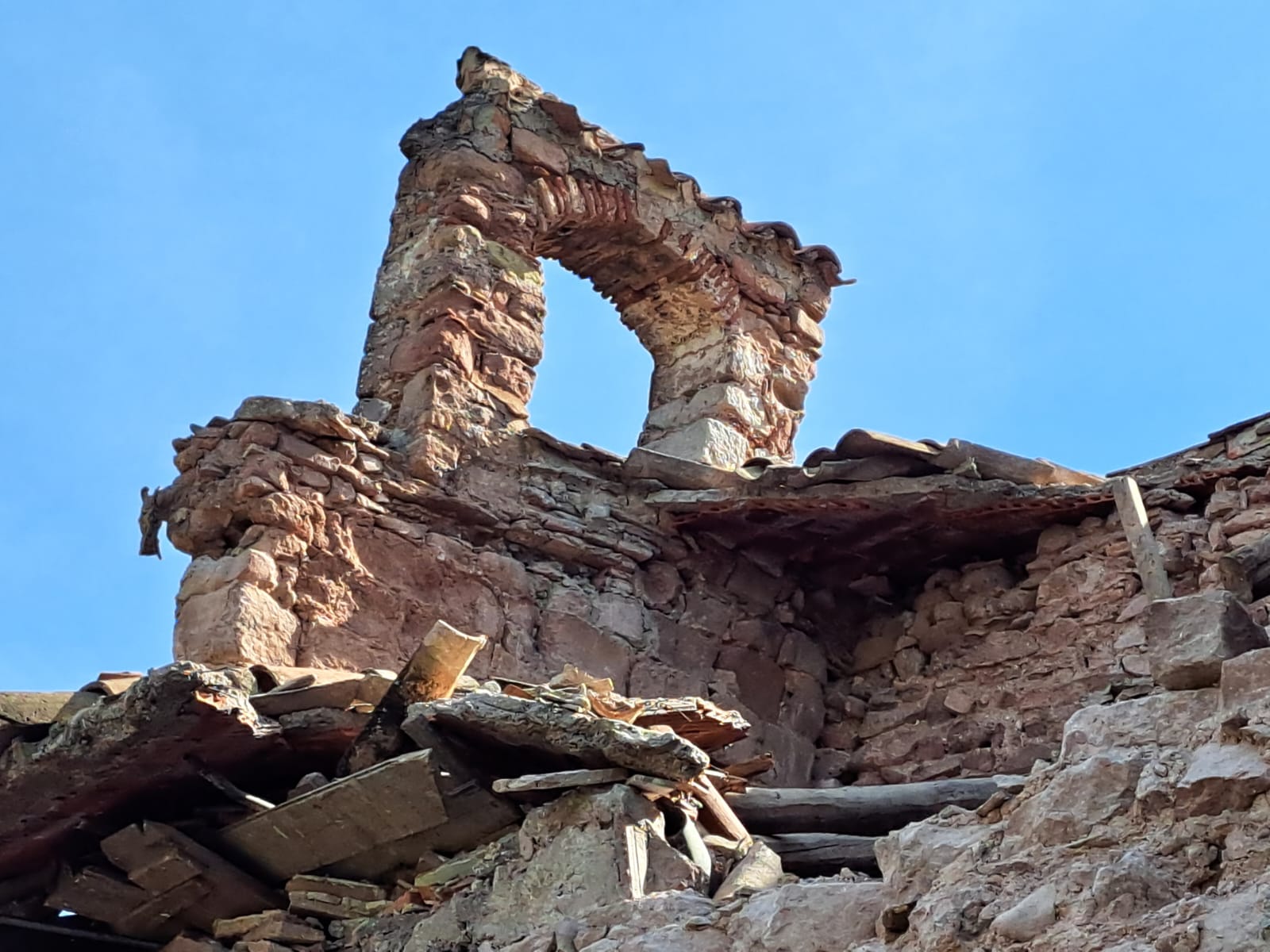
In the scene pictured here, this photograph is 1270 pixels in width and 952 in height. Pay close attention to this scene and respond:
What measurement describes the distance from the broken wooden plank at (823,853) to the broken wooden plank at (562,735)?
0.42 metres

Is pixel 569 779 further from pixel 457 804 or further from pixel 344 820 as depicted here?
pixel 344 820

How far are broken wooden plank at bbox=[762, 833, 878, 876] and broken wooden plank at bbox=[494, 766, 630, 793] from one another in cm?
53

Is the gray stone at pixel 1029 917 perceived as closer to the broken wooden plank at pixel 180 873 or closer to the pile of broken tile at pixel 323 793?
the pile of broken tile at pixel 323 793

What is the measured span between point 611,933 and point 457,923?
80 centimetres

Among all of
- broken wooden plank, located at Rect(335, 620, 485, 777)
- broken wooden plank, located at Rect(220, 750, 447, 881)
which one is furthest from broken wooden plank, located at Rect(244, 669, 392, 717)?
broken wooden plank, located at Rect(220, 750, 447, 881)

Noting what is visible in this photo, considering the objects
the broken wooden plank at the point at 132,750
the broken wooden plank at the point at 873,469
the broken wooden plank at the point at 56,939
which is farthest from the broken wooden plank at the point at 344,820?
the broken wooden plank at the point at 873,469

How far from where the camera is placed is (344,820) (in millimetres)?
6102

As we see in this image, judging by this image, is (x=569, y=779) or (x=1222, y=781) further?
→ (x=569, y=779)

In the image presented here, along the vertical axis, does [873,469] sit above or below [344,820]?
above

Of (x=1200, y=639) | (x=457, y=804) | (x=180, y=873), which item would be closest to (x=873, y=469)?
(x=457, y=804)

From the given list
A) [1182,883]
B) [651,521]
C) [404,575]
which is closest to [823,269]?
[651,521]

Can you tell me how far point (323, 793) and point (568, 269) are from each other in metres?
4.52

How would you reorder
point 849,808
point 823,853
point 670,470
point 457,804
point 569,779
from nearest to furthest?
1. point 569,779
2. point 823,853
3. point 457,804
4. point 849,808
5. point 670,470

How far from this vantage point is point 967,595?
8.42 meters
